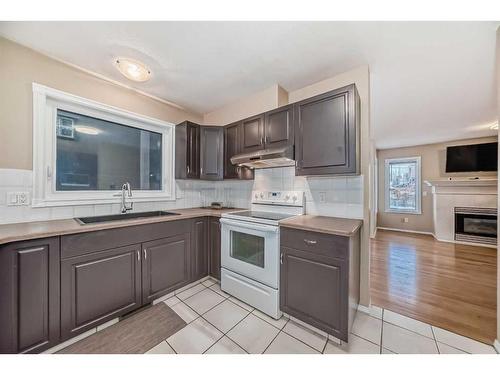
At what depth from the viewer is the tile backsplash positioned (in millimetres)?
1586

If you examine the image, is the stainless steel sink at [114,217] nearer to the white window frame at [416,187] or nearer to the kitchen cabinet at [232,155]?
the kitchen cabinet at [232,155]

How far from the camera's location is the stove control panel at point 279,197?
7.10 feet

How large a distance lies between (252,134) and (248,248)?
4.35 ft

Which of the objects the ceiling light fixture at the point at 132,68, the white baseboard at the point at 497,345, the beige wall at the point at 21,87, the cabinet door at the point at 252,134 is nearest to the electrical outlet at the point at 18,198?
the beige wall at the point at 21,87

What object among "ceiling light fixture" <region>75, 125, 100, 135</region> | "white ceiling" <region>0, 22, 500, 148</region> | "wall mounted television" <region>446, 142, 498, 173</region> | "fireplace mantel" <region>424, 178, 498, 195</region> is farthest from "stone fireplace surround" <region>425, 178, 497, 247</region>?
"ceiling light fixture" <region>75, 125, 100, 135</region>

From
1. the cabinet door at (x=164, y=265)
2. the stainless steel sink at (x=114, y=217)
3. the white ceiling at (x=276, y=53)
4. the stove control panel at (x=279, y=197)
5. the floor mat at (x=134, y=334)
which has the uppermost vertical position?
the white ceiling at (x=276, y=53)

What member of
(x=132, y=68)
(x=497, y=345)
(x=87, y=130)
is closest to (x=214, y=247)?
(x=87, y=130)

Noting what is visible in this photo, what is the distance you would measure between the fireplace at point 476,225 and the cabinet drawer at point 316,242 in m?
4.99

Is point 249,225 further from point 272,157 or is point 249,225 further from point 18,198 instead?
point 18,198
